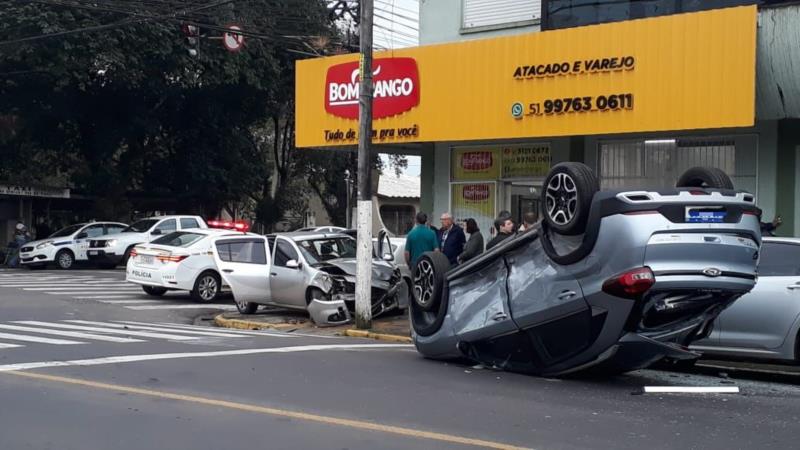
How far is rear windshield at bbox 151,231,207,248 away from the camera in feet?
68.4

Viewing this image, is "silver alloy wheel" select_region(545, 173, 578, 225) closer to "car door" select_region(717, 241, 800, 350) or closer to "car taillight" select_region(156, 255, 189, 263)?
"car door" select_region(717, 241, 800, 350)

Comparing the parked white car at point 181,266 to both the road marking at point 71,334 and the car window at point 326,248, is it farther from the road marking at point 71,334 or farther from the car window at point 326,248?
the road marking at point 71,334

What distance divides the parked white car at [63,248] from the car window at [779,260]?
83.3ft

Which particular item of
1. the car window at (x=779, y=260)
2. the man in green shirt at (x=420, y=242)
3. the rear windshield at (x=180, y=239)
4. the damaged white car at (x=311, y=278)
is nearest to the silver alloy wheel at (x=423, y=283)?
the car window at (x=779, y=260)

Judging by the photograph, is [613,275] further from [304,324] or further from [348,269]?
[304,324]

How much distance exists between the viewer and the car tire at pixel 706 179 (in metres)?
9.27

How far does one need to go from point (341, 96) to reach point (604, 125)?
5827 mm

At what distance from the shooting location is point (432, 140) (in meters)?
17.5

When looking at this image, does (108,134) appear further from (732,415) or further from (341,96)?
(732,415)

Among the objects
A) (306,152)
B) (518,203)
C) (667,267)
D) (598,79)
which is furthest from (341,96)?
(306,152)

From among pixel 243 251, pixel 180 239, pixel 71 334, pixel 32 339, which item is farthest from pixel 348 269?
pixel 180 239

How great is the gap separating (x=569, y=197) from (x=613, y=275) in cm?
90

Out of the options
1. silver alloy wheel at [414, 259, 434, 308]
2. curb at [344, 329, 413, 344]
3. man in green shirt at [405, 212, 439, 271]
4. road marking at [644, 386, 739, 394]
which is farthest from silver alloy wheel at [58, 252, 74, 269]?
road marking at [644, 386, 739, 394]

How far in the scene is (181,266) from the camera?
20.3 m
